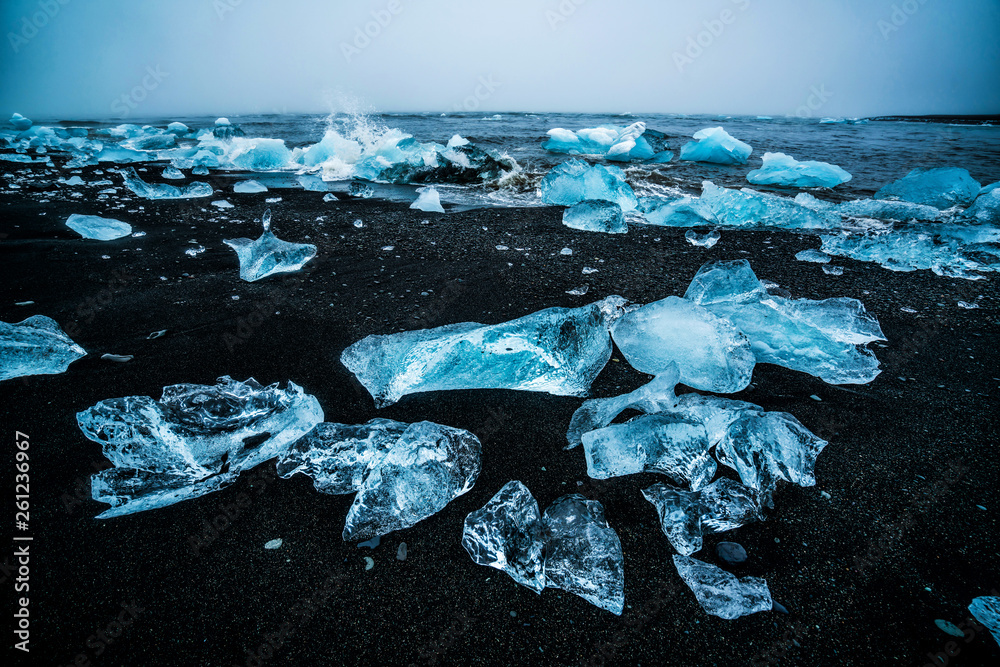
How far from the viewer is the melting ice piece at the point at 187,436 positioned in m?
1.23

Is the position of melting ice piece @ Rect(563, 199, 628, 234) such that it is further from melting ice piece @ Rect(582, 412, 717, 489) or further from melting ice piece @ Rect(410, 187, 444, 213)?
melting ice piece @ Rect(582, 412, 717, 489)

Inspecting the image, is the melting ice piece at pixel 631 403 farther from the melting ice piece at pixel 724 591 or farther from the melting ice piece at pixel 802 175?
the melting ice piece at pixel 802 175

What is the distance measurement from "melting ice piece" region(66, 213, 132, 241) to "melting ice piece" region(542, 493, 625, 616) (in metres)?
4.03

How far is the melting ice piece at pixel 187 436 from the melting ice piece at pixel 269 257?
1.29 metres

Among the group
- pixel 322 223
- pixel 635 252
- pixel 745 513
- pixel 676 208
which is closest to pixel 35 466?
pixel 745 513

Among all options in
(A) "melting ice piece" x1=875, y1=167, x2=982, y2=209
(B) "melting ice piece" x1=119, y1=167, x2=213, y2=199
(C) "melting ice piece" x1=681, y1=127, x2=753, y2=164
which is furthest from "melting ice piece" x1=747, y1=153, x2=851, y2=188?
(B) "melting ice piece" x1=119, y1=167, x2=213, y2=199

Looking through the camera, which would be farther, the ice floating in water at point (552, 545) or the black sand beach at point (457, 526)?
the ice floating in water at point (552, 545)

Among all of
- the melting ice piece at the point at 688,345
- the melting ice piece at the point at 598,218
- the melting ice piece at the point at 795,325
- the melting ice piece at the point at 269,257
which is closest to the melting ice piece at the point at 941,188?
the melting ice piece at the point at 598,218

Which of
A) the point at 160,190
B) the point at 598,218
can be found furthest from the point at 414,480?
the point at 160,190

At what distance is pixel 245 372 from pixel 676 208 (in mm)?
3726

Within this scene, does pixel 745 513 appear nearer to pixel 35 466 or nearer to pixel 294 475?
pixel 294 475

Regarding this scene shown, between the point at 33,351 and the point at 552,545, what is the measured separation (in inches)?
86.6

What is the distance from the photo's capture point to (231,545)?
1.09 meters

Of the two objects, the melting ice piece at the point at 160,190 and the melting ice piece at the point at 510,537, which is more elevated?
the melting ice piece at the point at 160,190
